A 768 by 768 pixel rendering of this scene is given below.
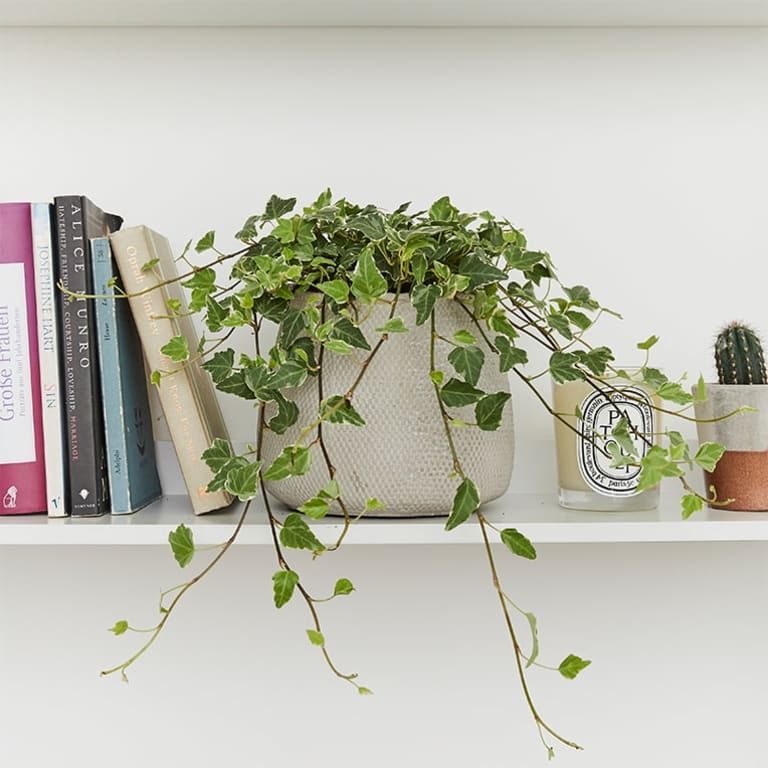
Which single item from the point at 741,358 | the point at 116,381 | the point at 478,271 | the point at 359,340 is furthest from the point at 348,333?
the point at 741,358

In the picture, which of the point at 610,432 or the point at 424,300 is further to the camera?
the point at 610,432

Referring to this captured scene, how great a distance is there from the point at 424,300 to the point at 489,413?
10cm

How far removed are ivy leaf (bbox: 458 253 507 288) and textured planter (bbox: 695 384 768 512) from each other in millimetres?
249

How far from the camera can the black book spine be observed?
774mm

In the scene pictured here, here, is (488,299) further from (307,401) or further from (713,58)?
(713,58)

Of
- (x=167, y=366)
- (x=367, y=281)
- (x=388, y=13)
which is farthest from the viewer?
(x=388, y=13)

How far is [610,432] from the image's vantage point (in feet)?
2.58

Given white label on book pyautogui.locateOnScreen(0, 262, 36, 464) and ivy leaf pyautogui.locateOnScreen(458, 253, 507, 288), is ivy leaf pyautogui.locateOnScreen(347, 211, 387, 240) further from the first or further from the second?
white label on book pyautogui.locateOnScreen(0, 262, 36, 464)

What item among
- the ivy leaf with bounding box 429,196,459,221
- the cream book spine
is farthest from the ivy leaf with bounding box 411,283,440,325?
the cream book spine

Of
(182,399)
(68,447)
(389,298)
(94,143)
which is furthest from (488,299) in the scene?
(94,143)

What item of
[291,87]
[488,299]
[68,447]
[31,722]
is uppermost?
[291,87]

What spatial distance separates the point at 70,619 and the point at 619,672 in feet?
1.88

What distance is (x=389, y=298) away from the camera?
0.73 m

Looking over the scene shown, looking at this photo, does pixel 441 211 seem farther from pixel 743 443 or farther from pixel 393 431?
pixel 743 443
